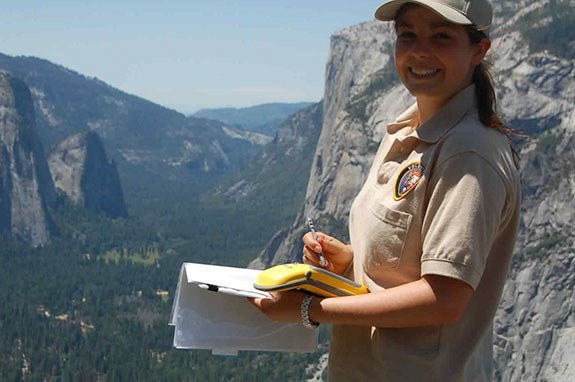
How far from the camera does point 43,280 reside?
153 meters

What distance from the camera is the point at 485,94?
4.91 m

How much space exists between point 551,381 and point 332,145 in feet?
261

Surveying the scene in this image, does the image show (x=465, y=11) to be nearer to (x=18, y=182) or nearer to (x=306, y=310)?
(x=306, y=310)

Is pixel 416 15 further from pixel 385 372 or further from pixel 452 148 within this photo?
pixel 385 372

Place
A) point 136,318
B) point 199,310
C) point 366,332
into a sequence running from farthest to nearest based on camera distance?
point 136,318 < point 199,310 < point 366,332

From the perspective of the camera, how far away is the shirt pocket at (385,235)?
4688 mm

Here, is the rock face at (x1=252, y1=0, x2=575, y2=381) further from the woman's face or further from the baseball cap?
the baseball cap

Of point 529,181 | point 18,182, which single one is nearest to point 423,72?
point 529,181

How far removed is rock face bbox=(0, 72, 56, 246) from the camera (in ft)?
619

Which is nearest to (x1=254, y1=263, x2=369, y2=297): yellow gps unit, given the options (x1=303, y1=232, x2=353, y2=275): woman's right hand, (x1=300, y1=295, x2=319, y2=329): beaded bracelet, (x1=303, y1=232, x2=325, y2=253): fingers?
(x1=300, y1=295, x2=319, y2=329): beaded bracelet

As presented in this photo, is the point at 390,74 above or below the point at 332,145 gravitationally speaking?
above

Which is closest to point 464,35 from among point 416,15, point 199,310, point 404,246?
point 416,15

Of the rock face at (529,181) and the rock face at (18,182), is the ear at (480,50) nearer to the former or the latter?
the rock face at (529,181)

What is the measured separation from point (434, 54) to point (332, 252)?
1648 millimetres
